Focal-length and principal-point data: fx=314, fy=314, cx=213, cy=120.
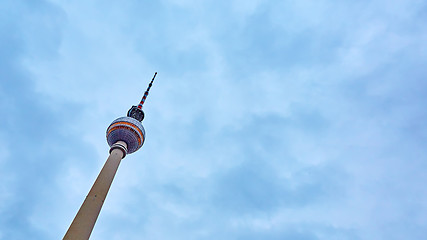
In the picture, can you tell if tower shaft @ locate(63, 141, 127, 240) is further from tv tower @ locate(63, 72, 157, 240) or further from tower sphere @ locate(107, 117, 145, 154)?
tower sphere @ locate(107, 117, 145, 154)

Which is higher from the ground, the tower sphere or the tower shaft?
the tower sphere

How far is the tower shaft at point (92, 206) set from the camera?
4478 centimetres

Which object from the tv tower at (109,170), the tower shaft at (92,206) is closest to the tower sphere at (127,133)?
the tv tower at (109,170)

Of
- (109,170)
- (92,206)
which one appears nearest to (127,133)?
(109,170)

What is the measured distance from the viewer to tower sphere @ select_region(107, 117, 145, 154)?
6438cm

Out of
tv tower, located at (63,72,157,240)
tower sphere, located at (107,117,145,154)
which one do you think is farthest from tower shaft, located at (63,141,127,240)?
tower sphere, located at (107,117,145,154)

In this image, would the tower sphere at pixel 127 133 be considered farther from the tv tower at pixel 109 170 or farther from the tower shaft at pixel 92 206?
the tower shaft at pixel 92 206

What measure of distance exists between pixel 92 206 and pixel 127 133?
18942mm

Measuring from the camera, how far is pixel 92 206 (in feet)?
160

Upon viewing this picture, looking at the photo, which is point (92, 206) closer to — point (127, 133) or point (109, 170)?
point (109, 170)

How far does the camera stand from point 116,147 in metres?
62.0

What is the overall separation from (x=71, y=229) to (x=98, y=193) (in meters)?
7.26

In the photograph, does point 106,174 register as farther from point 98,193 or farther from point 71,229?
point 71,229

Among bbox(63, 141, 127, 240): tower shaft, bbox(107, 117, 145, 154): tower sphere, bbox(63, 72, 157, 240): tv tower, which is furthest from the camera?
bbox(107, 117, 145, 154): tower sphere
